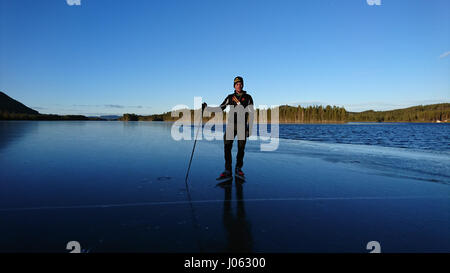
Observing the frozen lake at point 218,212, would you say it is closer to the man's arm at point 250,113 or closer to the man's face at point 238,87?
the man's arm at point 250,113

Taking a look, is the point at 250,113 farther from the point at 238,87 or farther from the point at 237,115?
the point at 238,87

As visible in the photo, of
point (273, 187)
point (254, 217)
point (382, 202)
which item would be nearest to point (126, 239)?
point (254, 217)

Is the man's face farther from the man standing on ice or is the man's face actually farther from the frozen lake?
the frozen lake

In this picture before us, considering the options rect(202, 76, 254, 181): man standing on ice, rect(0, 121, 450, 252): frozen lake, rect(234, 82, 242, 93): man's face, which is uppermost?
rect(234, 82, 242, 93): man's face

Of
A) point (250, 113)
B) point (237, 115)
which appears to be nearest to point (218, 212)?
point (237, 115)

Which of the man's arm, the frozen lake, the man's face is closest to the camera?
the frozen lake

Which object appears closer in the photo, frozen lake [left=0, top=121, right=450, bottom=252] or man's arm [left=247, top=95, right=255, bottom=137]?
frozen lake [left=0, top=121, right=450, bottom=252]

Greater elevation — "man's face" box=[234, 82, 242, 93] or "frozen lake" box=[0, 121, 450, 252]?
"man's face" box=[234, 82, 242, 93]

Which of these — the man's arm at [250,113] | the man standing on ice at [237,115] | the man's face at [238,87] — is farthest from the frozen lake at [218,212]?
the man's face at [238,87]

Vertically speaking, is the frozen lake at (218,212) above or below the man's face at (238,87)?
below

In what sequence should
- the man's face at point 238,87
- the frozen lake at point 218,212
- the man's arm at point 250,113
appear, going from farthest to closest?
the man's arm at point 250,113, the man's face at point 238,87, the frozen lake at point 218,212

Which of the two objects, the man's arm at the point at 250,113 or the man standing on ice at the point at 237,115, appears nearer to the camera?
the man standing on ice at the point at 237,115

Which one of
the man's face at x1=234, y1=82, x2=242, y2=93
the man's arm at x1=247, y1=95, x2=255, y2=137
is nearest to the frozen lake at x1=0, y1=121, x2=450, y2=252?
the man's arm at x1=247, y1=95, x2=255, y2=137
